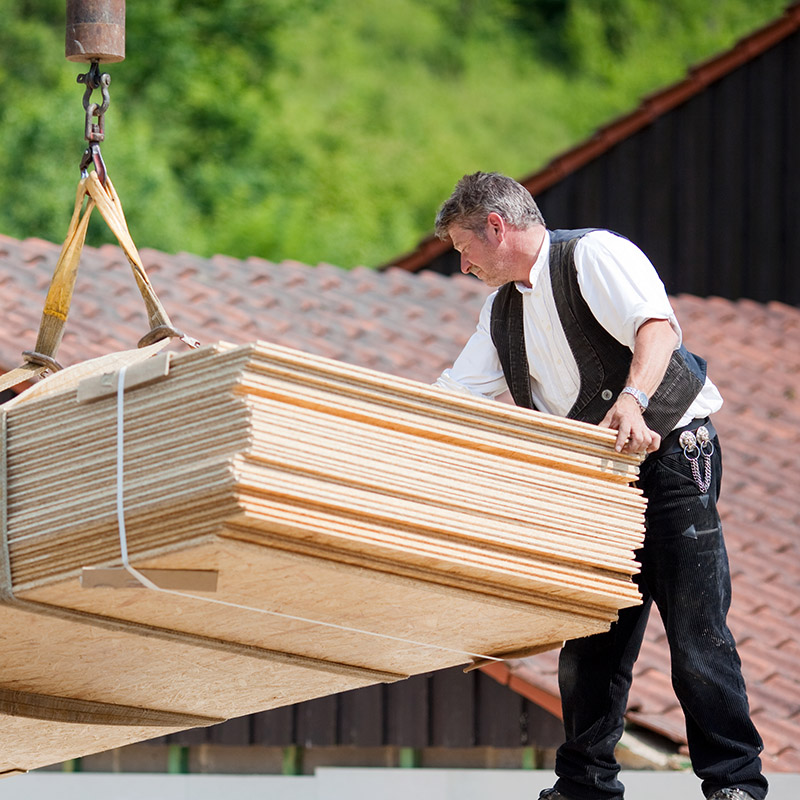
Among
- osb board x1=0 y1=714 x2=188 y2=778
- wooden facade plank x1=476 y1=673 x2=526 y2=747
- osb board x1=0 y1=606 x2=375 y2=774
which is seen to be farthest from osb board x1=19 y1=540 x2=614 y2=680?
wooden facade plank x1=476 y1=673 x2=526 y2=747

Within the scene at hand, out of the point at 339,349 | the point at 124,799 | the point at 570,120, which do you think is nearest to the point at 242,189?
the point at 570,120

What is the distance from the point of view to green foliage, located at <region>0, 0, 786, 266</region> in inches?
879

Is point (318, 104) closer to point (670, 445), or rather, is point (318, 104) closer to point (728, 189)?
point (728, 189)

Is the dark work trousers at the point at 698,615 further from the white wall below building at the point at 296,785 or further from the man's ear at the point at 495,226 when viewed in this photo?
the white wall below building at the point at 296,785

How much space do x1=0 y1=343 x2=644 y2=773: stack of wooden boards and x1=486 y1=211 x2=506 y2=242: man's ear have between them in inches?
26.8

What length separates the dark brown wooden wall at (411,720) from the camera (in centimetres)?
739

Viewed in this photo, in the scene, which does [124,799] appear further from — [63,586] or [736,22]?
[736,22]

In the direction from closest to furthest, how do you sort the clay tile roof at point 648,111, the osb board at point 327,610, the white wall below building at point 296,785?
the osb board at point 327,610 < the white wall below building at point 296,785 < the clay tile roof at point 648,111

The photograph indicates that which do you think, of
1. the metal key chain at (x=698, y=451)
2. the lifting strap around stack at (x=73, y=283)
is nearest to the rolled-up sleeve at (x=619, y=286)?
the metal key chain at (x=698, y=451)

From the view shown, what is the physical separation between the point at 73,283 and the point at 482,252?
3.73ft

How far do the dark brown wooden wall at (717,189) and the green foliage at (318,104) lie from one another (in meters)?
9.54

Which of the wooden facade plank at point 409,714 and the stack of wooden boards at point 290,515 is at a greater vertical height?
the stack of wooden boards at point 290,515

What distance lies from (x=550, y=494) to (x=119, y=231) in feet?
4.88

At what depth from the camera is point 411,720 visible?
7609mm
